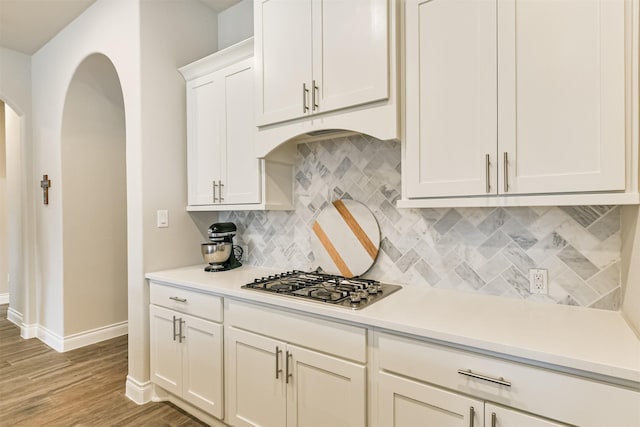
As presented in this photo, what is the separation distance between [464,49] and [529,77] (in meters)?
0.29

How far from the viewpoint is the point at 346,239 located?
2172mm

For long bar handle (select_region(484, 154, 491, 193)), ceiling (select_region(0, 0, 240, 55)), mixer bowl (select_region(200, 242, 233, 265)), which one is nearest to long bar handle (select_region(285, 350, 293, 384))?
mixer bowl (select_region(200, 242, 233, 265))

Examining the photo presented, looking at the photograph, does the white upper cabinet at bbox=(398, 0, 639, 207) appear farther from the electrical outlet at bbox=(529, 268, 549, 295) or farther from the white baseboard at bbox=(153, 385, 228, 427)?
the white baseboard at bbox=(153, 385, 228, 427)

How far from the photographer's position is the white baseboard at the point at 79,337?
3334mm

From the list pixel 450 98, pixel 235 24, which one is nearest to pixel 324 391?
pixel 450 98

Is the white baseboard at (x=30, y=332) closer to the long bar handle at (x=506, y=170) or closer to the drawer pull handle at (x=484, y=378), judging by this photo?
the drawer pull handle at (x=484, y=378)

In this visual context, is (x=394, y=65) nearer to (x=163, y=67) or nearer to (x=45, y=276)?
(x=163, y=67)

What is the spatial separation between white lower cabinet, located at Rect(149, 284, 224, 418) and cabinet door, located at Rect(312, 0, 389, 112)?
145cm

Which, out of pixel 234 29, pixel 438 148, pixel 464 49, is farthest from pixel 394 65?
pixel 234 29

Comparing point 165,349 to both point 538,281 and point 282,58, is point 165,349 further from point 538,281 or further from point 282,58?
point 538,281

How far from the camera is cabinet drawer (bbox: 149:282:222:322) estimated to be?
200cm

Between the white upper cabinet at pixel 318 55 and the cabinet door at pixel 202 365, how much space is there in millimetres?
1295

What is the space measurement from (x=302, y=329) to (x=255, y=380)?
1.52ft

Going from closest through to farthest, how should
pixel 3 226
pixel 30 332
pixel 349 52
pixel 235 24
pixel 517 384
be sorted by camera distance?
pixel 517 384 → pixel 349 52 → pixel 235 24 → pixel 30 332 → pixel 3 226
